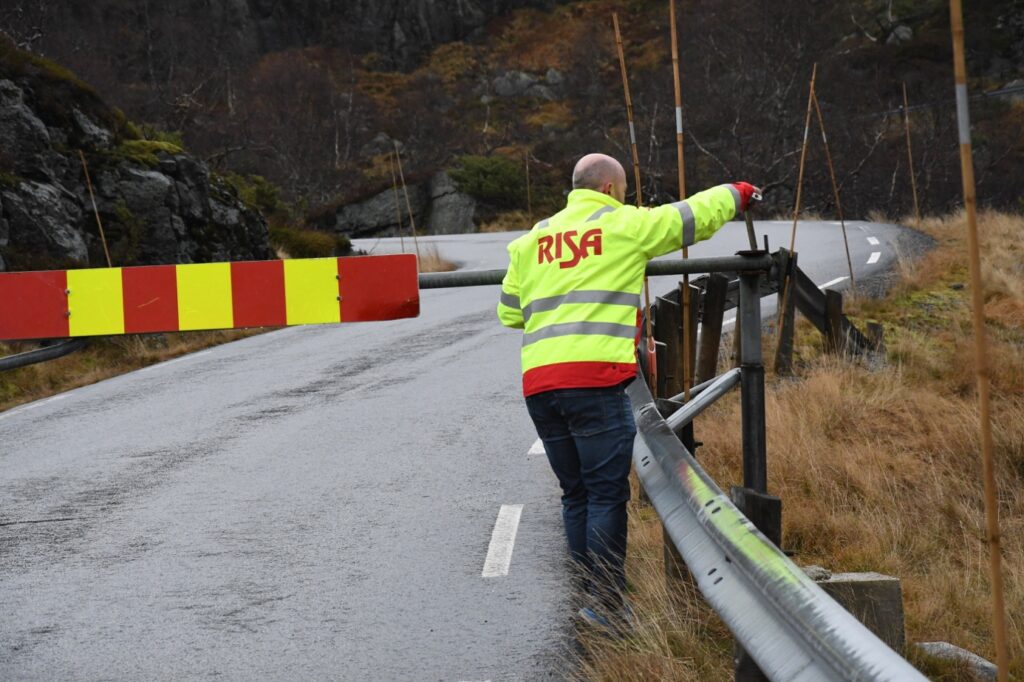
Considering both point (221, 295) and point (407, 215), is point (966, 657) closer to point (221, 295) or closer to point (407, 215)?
point (221, 295)

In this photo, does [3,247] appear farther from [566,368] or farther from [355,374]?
[566,368]

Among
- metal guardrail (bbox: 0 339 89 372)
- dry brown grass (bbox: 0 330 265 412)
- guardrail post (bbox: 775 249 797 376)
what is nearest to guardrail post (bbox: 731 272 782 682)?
metal guardrail (bbox: 0 339 89 372)

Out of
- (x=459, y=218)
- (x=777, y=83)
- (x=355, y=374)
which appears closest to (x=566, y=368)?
(x=355, y=374)

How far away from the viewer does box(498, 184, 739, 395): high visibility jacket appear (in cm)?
470

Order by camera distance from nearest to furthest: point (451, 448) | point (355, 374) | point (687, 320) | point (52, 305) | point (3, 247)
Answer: point (52, 305) → point (687, 320) → point (451, 448) → point (355, 374) → point (3, 247)

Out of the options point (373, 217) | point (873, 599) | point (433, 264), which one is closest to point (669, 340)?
point (873, 599)

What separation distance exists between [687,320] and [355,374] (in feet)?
22.7

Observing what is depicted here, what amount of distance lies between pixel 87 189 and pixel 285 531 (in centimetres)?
1214

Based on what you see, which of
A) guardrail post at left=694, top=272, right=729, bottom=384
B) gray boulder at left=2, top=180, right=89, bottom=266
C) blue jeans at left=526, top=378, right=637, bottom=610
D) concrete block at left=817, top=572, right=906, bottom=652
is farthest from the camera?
gray boulder at left=2, top=180, right=89, bottom=266

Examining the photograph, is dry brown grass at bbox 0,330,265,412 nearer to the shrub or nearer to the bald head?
the shrub

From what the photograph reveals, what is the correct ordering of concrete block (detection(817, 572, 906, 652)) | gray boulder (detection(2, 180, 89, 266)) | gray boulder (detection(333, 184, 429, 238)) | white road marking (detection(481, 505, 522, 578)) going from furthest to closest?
1. gray boulder (detection(333, 184, 429, 238))
2. gray boulder (detection(2, 180, 89, 266))
3. white road marking (detection(481, 505, 522, 578))
4. concrete block (detection(817, 572, 906, 652))

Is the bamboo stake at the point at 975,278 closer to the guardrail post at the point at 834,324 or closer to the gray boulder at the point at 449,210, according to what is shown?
the guardrail post at the point at 834,324

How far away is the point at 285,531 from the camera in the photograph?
22.3ft

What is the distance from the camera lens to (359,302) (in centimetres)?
562
